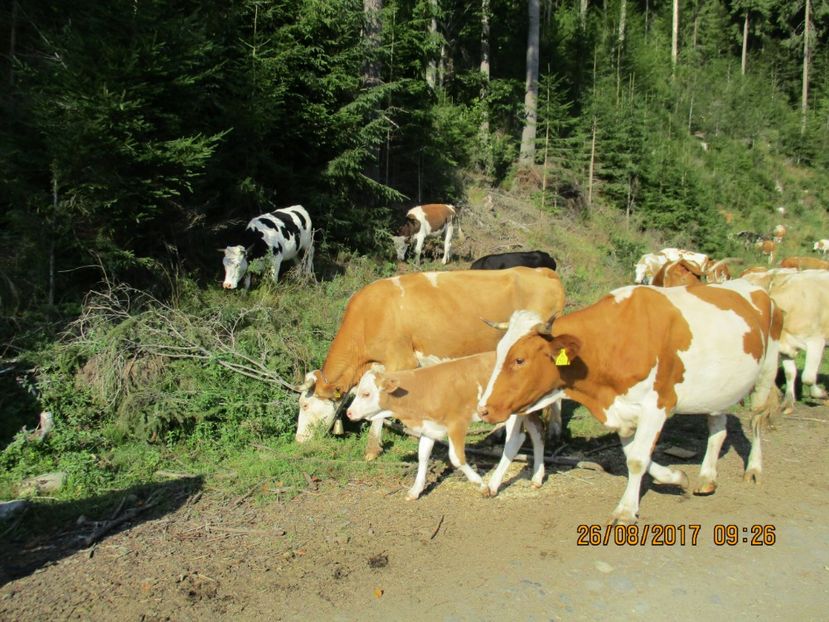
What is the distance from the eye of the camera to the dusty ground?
450 centimetres

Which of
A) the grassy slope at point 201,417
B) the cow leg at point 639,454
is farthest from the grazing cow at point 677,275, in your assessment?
the cow leg at point 639,454

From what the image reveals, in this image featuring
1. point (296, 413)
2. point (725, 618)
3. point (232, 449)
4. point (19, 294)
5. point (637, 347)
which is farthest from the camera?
point (19, 294)

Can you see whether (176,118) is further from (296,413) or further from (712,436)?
(712,436)

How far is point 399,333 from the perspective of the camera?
26.1 ft

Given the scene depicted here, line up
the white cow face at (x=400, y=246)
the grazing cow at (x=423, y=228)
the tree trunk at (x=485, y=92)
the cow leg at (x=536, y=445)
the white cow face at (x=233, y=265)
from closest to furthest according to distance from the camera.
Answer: the cow leg at (x=536, y=445)
the white cow face at (x=233, y=265)
the white cow face at (x=400, y=246)
the grazing cow at (x=423, y=228)
the tree trunk at (x=485, y=92)

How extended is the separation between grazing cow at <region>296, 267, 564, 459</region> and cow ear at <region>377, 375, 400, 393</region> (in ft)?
3.83

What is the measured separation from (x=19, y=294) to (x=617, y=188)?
2454cm

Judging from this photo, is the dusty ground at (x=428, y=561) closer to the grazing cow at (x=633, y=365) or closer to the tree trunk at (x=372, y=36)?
the grazing cow at (x=633, y=365)

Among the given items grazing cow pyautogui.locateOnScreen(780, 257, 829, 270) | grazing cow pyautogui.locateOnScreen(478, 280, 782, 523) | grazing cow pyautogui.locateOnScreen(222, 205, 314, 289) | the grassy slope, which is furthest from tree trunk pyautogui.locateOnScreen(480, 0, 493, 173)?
grazing cow pyautogui.locateOnScreen(478, 280, 782, 523)

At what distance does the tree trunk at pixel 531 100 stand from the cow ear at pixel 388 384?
22244 mm

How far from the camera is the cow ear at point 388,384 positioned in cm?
653

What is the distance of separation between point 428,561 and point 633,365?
8.22 feet

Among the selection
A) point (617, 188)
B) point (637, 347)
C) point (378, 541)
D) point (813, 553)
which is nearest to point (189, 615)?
point (378, 541)

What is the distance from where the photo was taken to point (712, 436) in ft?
22.4
